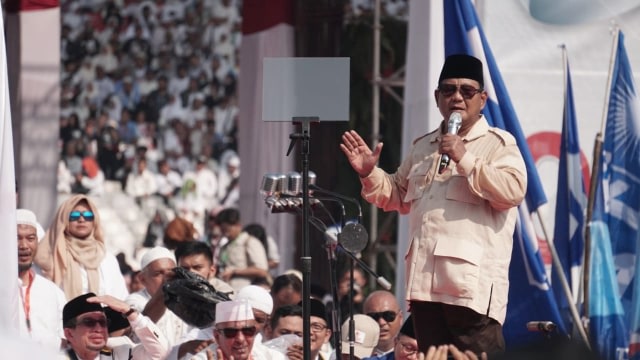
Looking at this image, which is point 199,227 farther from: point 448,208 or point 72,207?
point 448,208

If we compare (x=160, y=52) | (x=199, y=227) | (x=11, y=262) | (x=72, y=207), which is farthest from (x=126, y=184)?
(x=11, y=262)

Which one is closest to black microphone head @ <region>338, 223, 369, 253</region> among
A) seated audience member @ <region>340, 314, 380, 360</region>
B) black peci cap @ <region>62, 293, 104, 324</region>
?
black peci cap @ <region>62, 293, 104, 324</region>

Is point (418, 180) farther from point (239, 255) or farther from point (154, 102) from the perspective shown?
point (154, 102)

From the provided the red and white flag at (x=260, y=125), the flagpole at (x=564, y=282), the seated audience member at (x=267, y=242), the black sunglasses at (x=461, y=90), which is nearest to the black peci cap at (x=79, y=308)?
the black sunglasses at (x=461, y=90)

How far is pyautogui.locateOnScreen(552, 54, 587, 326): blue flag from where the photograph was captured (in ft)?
26.4

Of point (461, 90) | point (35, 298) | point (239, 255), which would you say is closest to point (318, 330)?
point (35, 298)

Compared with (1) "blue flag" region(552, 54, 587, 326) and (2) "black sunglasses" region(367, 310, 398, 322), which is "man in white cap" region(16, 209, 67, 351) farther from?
(1) "blue flag" region(552, 54, 587, 326)

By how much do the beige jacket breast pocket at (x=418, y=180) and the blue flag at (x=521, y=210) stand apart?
1916 mm

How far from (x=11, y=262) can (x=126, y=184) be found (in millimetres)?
13501

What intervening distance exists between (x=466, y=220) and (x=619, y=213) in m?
3.10

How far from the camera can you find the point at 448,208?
5.21m

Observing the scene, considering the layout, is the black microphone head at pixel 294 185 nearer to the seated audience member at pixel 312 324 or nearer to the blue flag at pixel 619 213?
the seated audience member at pixel 312 324

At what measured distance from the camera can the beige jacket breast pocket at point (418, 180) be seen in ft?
17.4

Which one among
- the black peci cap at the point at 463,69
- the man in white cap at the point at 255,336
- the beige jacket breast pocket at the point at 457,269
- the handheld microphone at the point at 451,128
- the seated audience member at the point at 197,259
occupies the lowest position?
the man in white cap at the point at 255,336
